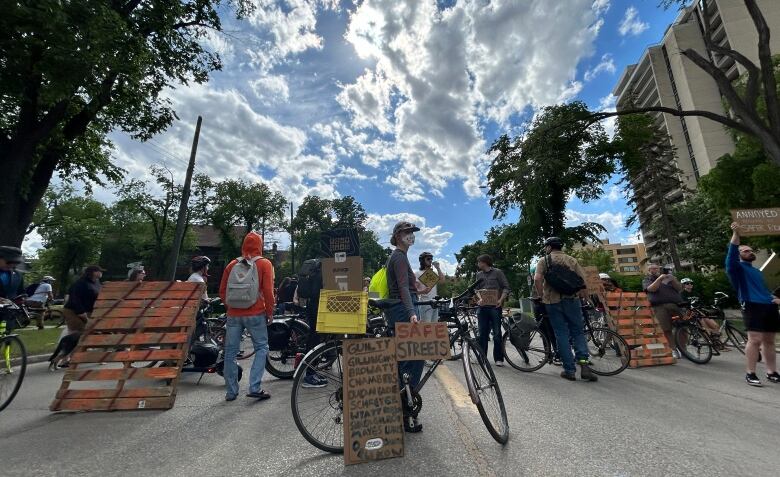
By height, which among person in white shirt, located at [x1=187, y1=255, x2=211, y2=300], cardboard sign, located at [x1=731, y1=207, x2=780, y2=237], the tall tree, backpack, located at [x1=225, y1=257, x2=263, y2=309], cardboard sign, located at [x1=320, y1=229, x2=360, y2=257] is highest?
the tall tree

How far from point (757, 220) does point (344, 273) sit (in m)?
6.59

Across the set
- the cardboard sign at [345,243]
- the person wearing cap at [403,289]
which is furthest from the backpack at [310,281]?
the cardboard sign at [345,243]

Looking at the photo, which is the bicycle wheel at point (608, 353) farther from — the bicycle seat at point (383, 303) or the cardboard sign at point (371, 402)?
the cardboard sign at point (371, 402)

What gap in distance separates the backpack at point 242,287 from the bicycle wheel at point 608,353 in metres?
5.06

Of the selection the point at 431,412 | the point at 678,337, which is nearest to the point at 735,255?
the point at 678,337

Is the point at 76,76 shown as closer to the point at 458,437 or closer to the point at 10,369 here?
the point at 10,369

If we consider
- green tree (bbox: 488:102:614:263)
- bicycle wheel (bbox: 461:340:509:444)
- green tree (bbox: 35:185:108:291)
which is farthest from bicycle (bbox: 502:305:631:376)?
green tree (bbox: 35:185:108:291)

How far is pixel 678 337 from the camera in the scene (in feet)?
22.3

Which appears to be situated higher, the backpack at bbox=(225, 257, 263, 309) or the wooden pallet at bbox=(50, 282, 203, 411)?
the backpack at bbox=(225, 257, 263, 309)

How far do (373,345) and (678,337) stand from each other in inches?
283

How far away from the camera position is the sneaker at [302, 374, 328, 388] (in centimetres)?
266

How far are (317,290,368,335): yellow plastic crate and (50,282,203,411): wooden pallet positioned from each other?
8.18 ft

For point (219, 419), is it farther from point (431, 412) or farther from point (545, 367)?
point (545, 367)

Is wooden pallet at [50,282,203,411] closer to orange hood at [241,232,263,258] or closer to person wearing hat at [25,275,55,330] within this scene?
orange hood at [241,232,263,258]
